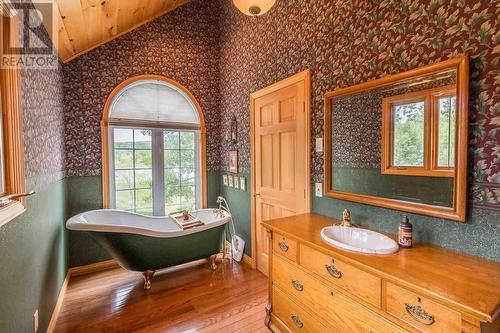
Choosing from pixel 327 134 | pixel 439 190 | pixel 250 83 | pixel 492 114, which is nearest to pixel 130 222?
pixel 250 83

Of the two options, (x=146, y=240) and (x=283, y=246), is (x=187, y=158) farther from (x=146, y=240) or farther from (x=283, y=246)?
(x=283, y=246)

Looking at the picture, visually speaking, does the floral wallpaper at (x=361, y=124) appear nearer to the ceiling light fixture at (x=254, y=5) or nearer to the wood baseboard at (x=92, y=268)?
the ceiling light fixture at (x=254, y=5)

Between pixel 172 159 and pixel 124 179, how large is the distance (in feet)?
2.22

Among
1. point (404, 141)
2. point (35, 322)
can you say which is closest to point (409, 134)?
point (404, 141)

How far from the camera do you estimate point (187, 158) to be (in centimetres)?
365

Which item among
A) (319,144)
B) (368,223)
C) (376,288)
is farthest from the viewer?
(319,144)

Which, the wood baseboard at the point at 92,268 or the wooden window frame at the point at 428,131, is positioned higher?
the wooden window frame at the point at 428,131

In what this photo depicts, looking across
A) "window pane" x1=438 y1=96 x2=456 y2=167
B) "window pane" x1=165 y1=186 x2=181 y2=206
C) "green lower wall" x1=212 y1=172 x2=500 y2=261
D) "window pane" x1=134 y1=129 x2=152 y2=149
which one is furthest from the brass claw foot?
"window pane" x1=438 y1=96 x2=456 y2=167

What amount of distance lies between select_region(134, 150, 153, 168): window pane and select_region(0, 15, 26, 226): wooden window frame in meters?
1.95

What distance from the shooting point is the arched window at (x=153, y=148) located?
3156mm

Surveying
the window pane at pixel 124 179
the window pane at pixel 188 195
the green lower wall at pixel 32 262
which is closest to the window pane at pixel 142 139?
the window pane at pixel 124 179

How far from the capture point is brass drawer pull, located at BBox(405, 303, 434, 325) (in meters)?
0.98

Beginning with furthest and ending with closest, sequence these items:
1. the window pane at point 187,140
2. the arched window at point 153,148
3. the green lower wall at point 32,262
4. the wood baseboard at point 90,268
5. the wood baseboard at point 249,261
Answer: the window pane at point 187,140 < the arched window at point 153,148 < the wood baseboard at point 249,261 < the wood baseboard at point 90,268 < the green lower wall at point 32,262

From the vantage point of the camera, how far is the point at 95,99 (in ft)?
9.87
